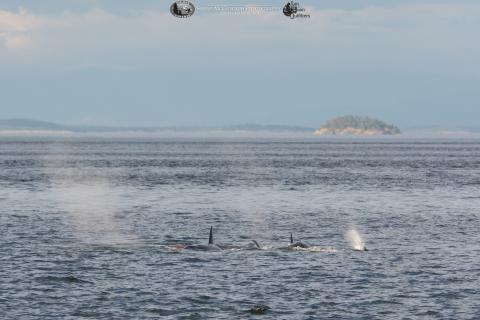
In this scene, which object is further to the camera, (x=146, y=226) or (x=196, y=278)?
(x=146, y=226)

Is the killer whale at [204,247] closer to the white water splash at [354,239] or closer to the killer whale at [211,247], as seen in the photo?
the killer whale at [211,247]

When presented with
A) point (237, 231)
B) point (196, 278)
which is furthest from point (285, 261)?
point (237, 231)

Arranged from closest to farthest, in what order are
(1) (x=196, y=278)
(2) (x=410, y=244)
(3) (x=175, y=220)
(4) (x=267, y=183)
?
(1) (x=196, y=278) → (2) (x=410, y=244) → (3) (x=175, y=220) → (4) (x=267, y=183)

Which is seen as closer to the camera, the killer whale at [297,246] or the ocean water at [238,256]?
the ocean water at [238,256]

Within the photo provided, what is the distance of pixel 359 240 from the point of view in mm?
61781

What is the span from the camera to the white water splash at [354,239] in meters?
58.2

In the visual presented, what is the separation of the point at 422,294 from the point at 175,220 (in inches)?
1469

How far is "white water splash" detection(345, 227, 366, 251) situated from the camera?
58237 mm

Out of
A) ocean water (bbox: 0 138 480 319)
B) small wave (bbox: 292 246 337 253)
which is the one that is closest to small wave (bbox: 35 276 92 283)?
ocean water (bbox: 0 138 480 319)

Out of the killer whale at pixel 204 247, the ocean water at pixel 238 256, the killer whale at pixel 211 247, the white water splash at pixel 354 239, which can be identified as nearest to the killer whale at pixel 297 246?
the ocean water at pixel 238 256

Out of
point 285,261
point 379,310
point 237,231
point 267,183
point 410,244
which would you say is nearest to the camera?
point 379,310

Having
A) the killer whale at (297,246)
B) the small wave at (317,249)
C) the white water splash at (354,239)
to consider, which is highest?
the killer whale at (297,246)

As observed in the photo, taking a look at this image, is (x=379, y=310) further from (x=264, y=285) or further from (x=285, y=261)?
(x=285, y=261)

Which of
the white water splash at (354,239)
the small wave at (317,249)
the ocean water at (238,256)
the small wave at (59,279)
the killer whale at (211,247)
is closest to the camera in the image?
the ocean water at (238,256)
